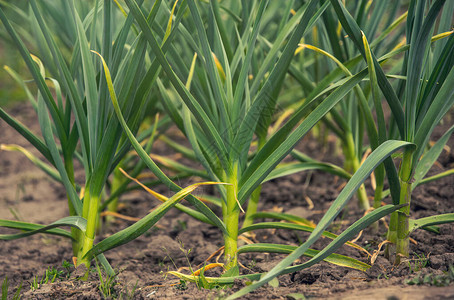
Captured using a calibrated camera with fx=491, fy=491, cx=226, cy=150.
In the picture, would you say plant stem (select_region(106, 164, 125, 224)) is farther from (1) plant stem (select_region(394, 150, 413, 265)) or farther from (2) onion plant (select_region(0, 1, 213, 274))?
(1) plant stem (select_region(394, 150, 413, 265))

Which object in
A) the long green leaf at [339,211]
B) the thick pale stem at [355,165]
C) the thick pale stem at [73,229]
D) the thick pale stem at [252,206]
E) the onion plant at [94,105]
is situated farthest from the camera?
the thick pale stem at [355,165]

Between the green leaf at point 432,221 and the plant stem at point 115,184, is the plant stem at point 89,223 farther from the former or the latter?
the green leaf at point 432,221

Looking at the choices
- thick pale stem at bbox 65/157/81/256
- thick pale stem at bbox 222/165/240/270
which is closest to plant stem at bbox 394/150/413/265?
thick pale stem at bbox 222/165/240/270

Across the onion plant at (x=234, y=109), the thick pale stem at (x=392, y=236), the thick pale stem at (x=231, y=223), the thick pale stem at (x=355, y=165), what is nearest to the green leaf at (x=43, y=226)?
the onion plant at (x=234, y=109)

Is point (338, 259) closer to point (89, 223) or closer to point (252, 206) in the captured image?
point (252, 206)

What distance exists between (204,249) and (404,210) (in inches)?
29.3

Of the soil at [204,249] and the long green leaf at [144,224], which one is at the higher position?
the long green leaf at [144,224]

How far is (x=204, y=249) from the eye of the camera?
5.90ft

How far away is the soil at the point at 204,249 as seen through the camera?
129cm

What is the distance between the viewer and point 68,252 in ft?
6.35

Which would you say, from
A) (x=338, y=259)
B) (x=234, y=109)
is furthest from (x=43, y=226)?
(x=338, y=259)

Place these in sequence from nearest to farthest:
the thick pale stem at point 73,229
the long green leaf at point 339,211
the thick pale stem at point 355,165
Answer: the long green leaf at point 339,211
the thick pale stem at point 73,229
the thick pale stem at point 355,165

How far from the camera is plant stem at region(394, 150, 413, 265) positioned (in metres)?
1.36

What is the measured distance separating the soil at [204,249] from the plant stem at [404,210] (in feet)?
0.13
